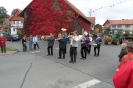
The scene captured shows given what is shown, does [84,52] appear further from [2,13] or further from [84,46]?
[2,13]

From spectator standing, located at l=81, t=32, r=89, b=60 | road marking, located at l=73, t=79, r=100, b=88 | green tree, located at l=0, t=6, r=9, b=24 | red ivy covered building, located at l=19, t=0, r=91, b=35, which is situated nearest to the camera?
road marking, located at l=73, t=79, r=100, b=88

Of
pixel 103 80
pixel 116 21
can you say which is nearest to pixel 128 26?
pixel 116 21

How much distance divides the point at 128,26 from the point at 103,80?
80.9 m

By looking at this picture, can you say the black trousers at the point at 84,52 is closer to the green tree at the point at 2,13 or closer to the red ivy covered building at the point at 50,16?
the red ivy covered building at the point at 50,16


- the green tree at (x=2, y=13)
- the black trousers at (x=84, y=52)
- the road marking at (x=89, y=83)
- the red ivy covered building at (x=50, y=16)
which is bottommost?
the road marking at (x=89, y=83)

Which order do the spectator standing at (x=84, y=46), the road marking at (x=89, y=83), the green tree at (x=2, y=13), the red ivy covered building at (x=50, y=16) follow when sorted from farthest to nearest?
the green tree at (x=2, y=13)
the red ivy covered building at (x=50, y=16)
the spectator standing at (x=84, y=46)
the road marking at (x=89, y=83)

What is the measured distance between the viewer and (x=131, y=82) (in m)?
1.91

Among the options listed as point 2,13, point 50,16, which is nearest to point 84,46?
point 50,16

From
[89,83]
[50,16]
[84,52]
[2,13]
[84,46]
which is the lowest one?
[89,83]

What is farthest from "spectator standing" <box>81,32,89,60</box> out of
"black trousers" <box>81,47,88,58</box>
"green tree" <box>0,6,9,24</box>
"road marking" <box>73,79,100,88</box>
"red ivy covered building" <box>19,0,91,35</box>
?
"green tree" <box>0,6,9,24</box>

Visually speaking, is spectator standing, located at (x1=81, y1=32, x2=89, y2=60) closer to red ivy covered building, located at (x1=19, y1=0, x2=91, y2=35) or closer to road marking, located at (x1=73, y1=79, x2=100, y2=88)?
road marking, located at (x1=73, y1=79, x2=100, y2=88)

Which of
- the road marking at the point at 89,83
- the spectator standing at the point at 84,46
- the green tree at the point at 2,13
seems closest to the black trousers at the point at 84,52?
the spectator standing at the point at 84,46

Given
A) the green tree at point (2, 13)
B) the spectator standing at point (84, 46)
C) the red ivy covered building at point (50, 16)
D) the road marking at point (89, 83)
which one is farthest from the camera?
the green tree at point (2, 13)

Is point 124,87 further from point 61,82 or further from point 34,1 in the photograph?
point 34,1
